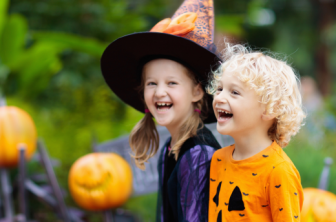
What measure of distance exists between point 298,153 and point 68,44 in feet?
9.01

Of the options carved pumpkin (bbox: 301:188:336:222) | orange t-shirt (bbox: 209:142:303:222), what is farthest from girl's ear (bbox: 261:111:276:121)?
carved pumpkin (bbox: 301:188:336:222)

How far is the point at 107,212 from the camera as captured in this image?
2432 millimetres

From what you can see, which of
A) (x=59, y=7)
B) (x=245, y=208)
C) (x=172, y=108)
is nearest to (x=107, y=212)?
(x=172, y=108)

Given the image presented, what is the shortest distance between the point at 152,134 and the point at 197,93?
14.6 inches

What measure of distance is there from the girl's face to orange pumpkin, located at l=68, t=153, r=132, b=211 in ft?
3.57

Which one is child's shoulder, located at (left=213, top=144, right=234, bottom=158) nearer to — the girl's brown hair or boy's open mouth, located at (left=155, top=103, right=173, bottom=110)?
the girl's brown hair

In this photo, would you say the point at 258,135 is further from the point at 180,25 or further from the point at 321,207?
the point at 321,207

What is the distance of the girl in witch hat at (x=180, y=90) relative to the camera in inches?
51.4

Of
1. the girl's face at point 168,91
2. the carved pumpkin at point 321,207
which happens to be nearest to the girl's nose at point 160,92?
the girl's face at point 168,91

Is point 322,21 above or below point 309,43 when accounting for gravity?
above

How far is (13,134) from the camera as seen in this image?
248 cm

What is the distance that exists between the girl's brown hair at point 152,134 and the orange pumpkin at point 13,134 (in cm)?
129

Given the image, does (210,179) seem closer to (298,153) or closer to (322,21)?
(298,153)

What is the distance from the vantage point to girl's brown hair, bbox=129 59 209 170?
1425 mm
